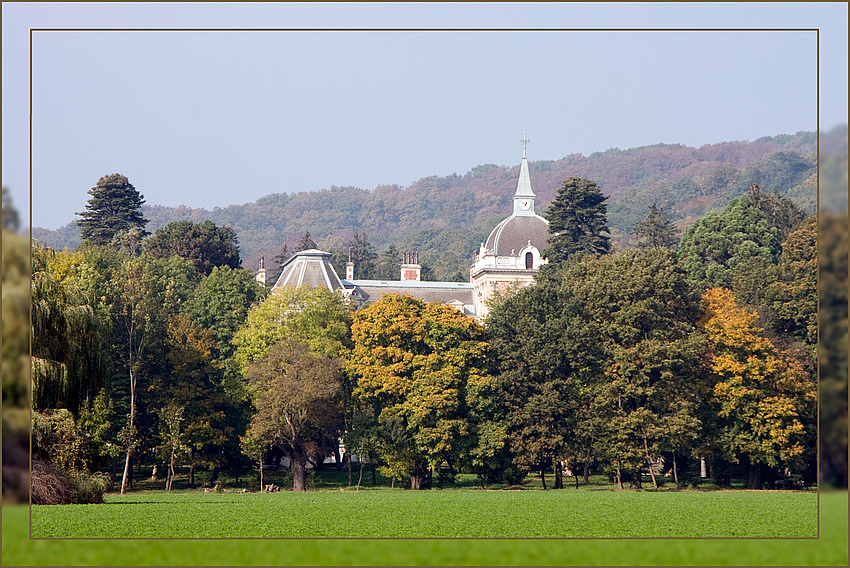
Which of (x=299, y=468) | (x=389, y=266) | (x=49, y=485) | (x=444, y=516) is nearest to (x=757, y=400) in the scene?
(x=444, y=516)

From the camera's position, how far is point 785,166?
44.8 meters

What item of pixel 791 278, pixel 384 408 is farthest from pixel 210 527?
pixel 791 278

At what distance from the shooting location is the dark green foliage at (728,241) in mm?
46812

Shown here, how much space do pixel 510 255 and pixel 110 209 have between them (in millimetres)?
25805

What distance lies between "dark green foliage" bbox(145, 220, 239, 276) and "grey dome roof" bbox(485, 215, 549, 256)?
727 inches

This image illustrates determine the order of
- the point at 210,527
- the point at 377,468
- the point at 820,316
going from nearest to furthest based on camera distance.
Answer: the point at 820,316 → the point at 210,527 → the point at 377,468

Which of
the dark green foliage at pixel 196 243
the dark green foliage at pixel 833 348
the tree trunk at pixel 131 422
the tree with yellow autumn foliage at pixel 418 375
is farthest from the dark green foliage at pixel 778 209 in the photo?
the dark green foliage at pixel 833 348

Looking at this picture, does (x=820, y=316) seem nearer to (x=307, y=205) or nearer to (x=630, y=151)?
(x=630, y=151)

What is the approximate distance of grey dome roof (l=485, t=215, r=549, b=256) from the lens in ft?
227

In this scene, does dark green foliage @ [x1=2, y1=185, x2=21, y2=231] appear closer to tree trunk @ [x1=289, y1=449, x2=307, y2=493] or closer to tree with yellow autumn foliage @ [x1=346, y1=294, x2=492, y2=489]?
tree with yellow autumn foliage @ [x1=346, y1=294, x2=492, y2=489]

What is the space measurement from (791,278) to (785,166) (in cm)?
815

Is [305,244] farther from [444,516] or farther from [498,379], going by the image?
[444,516]

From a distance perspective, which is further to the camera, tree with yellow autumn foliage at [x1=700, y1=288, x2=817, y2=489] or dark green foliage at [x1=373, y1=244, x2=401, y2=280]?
dark green foliage at [x1=373, y1=244, x2=401, y2=280]

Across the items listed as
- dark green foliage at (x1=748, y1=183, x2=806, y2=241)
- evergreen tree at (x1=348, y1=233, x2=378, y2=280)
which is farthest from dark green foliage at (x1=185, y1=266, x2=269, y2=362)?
evergreen tree at (x1=348, y1=233, x2=378, y2=280)
